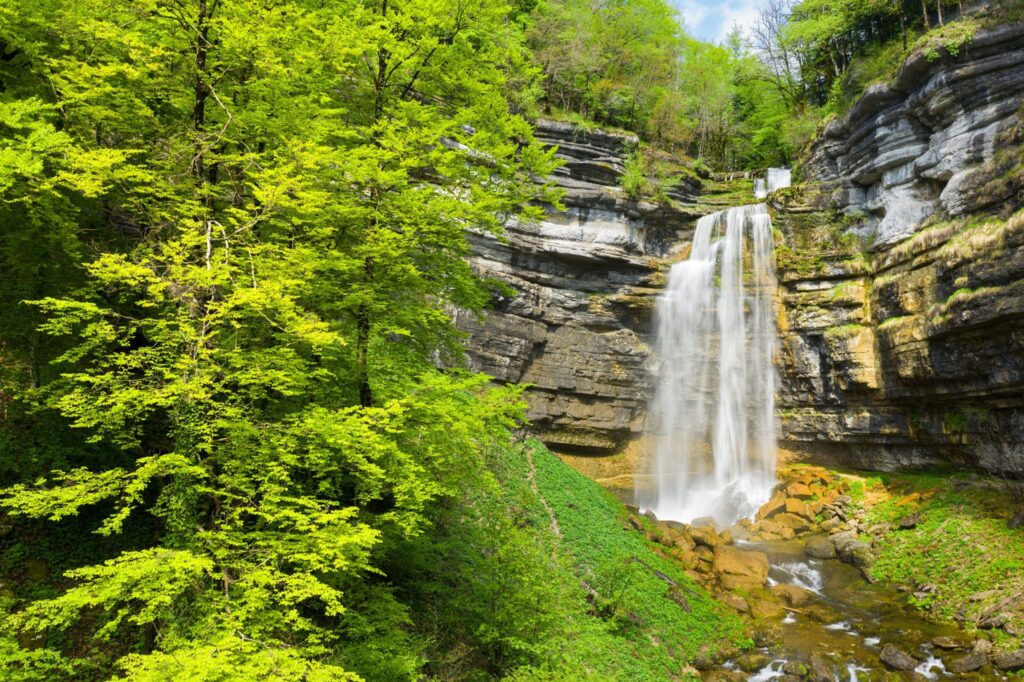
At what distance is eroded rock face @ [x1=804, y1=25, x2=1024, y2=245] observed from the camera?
17.7 meters

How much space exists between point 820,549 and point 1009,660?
6523 millimetres

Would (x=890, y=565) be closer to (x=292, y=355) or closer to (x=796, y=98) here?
(x=292, y=355)

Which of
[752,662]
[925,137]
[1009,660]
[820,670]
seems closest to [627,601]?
[752,662]

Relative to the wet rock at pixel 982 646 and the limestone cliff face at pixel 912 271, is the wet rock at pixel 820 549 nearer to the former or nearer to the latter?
the limestone cliff face at pixel 912 271

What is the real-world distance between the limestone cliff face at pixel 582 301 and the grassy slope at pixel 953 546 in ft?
35.8

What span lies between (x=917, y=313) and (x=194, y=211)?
71.7 feet

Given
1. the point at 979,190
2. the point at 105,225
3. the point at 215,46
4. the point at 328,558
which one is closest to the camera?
the point at 328,558

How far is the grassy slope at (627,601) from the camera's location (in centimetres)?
1123

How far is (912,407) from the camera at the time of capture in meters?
20.1

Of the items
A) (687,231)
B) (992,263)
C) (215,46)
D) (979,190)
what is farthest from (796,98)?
(215,46)

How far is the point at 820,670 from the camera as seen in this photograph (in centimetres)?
1150

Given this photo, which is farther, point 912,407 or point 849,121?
point 849,121

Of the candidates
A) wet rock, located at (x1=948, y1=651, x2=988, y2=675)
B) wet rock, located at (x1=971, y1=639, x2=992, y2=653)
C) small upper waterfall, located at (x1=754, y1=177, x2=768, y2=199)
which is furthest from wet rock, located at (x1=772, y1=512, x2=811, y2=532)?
small upper waterfall, located at (x1=754, y1=177, x2=768, y2=199)

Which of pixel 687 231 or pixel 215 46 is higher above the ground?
pixel 687 231
